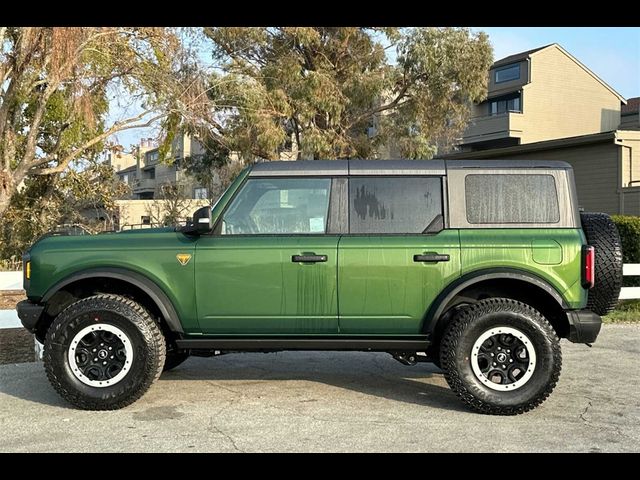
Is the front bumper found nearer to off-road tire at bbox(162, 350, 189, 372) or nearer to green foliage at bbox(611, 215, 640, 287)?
off-road tire at bbox(162, 350, 189, 372)

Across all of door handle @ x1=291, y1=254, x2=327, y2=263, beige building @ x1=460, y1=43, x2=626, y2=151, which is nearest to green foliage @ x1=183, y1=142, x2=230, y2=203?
beige building @ x1=460, y1=43, x2=626, y2=151

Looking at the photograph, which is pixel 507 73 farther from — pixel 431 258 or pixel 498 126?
pixel 431 258

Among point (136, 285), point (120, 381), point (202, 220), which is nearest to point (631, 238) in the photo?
point (202, 220)

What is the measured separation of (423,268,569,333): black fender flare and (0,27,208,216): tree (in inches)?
315

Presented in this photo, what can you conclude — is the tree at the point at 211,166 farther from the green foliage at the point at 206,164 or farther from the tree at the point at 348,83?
the tree at the point at 348,83

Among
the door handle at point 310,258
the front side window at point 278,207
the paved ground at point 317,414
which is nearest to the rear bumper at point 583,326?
the paved ground at point 317,414

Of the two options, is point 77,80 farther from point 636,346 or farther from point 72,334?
point 636,346

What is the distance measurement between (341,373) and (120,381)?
231cm

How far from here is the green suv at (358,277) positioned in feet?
16.5

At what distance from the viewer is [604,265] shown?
204 inches

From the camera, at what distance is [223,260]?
5.18 m

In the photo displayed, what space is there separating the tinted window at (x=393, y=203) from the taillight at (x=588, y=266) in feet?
3.85

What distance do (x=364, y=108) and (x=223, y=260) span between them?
57.3 ft

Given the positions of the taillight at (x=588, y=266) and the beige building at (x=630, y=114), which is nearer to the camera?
the taillight at (x=588, y=266)
